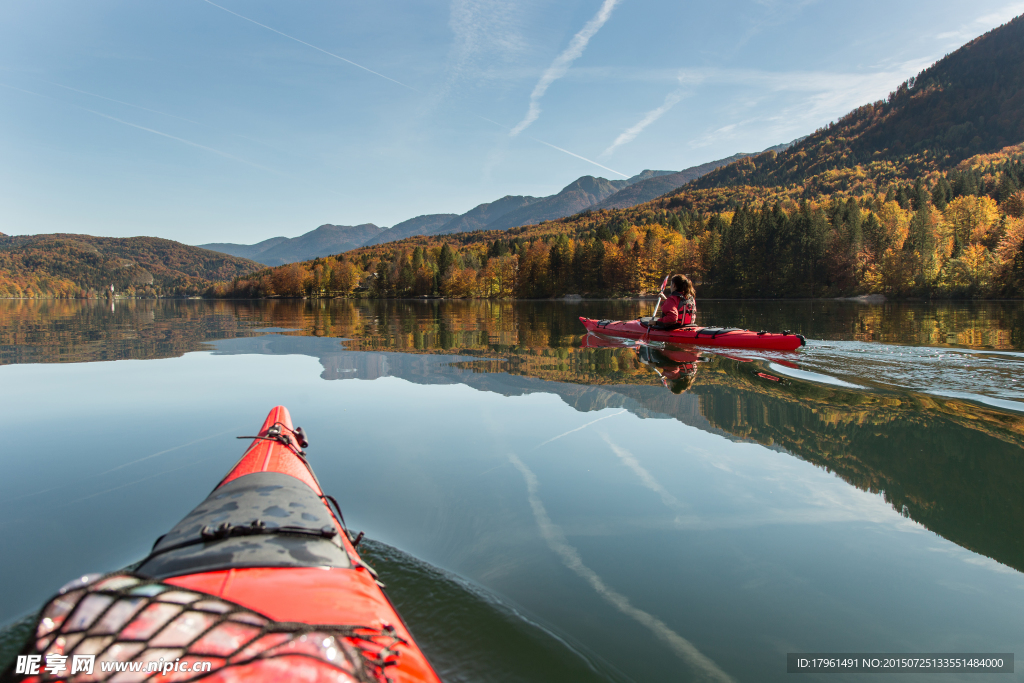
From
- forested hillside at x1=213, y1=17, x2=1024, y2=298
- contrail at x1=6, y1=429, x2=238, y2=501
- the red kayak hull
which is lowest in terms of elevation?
contrail at x1=6, y1=429, x2=238, y2=501

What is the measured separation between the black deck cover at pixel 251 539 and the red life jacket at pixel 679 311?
19387 millimetres

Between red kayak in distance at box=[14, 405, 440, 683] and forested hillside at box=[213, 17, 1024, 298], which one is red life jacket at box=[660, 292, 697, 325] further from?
forested hillside at box=[213, 17, 1024, 298]

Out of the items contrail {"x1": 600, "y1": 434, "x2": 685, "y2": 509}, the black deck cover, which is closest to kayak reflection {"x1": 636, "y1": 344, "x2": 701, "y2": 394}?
contrail {"x1": 600, "y1": 434, "x2": 685, "y2": 509}

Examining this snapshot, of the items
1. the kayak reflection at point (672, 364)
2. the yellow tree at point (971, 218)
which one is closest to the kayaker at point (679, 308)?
the kayak reflection at point (672, 364)

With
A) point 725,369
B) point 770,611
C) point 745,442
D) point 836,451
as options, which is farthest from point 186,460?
point 725,369

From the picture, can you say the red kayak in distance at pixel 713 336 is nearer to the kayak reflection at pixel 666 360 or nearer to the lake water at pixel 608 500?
the kayak reflection at pixel 666 360

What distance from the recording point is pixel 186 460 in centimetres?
729

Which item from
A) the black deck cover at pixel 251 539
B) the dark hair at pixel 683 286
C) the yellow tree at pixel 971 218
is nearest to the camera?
the black deck cover at pixel 251 539

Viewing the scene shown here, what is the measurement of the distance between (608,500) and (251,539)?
4.18 metres

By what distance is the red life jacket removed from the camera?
21.0 m

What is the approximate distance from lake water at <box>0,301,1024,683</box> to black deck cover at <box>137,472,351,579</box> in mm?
1276

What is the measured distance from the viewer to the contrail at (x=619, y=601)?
3.32 m

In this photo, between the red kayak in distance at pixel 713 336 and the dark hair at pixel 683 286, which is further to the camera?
the dark hair at pixel 683 286

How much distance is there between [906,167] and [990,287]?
16624 centimetres
